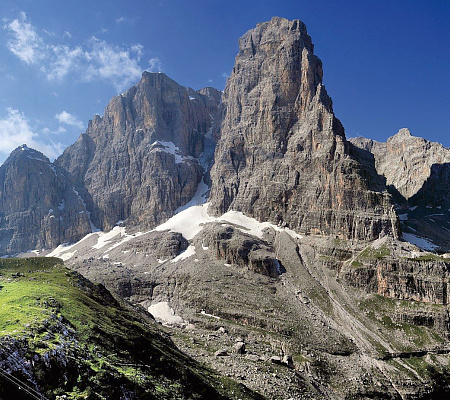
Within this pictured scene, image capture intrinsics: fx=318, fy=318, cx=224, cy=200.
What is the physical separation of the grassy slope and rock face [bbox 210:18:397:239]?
10042 centimetres

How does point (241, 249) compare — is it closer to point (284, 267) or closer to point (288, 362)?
point (284, 267)

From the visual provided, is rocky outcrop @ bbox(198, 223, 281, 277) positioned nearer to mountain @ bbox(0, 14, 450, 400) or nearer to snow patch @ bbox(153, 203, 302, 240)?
mountain @ bbox(0, 14, 450, 400)

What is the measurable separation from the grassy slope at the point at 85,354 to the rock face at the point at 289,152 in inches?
3954

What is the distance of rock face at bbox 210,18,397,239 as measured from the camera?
128 m

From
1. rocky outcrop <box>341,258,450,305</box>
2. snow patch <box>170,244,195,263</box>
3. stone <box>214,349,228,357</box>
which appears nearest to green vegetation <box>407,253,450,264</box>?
rocky outcrop <box>341,258,450,305</box>

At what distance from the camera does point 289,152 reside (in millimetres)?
154000

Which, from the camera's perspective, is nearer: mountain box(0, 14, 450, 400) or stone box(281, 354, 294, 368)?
stone box(281, 354, 294, 368)

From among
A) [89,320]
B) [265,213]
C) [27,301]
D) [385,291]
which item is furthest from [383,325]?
[27,301]

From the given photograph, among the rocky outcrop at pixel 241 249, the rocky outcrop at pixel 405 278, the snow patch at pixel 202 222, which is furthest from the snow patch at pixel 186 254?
the rocky outcrop at pixel 405 278

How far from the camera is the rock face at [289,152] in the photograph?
420 feet

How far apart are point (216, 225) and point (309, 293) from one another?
5737cm

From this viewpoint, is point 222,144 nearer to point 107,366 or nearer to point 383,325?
point 383,325

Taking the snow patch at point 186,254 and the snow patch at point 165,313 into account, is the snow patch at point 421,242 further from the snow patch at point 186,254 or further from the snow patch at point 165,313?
the snow patch at point 165,313

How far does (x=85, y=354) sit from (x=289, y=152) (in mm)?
140297
